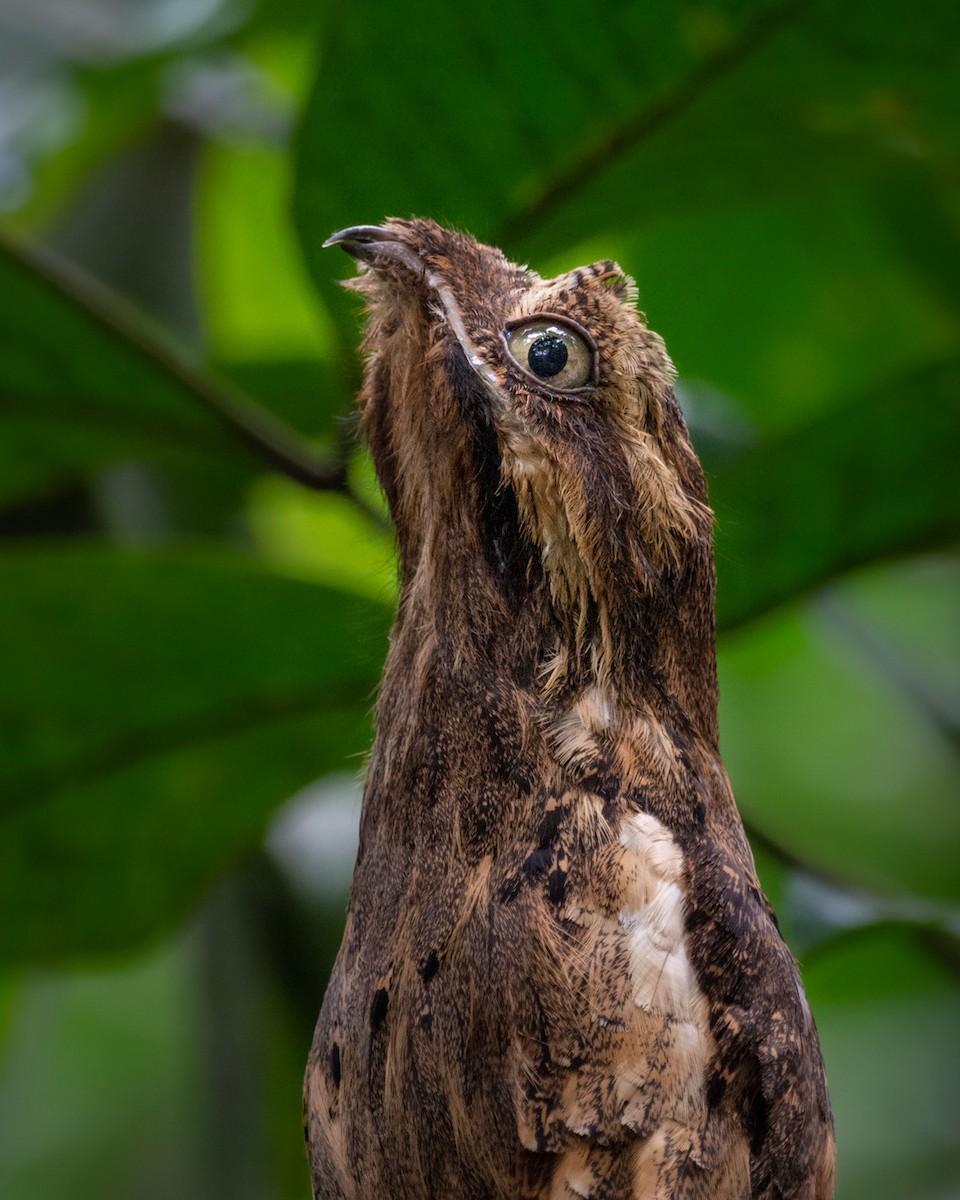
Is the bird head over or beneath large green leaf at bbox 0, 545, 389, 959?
beneath

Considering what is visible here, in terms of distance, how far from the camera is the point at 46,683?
156cm

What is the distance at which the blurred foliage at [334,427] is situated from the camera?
135 centimetres

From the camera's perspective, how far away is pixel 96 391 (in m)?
1.54

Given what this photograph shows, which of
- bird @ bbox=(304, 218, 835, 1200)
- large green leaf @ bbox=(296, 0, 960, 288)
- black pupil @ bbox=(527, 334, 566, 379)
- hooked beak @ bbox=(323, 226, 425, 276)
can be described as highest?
large green leaf @ bbox=(296, 0, 960, 288)

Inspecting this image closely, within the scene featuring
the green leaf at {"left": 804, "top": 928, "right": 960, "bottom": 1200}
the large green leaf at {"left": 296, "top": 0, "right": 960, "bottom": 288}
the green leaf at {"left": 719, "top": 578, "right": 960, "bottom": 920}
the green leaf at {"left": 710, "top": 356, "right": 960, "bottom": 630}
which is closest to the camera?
the large green leaf at {"left": 296, "top": 0, "right": 960, "bottom": 288}

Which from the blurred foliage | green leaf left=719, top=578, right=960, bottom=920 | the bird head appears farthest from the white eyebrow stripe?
green leaf left=719, top=578, right=960, bottom=920

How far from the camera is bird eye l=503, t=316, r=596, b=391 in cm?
75

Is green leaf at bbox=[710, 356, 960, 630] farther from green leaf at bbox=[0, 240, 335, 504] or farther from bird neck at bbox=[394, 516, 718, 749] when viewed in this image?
bird neck at bbox=[394, 516, 718, 749]

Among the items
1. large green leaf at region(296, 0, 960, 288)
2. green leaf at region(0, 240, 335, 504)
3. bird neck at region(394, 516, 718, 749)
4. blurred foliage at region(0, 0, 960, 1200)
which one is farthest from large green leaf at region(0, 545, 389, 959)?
bird neck at region(394, 516, 718, 749)

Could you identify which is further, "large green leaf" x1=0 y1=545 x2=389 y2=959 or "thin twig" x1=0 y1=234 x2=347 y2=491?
"large green leaf" x1=0 y1=545 x2=389 y2=959

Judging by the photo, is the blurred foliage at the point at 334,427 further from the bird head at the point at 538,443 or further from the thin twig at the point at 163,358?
the bird head at the point at 538,443

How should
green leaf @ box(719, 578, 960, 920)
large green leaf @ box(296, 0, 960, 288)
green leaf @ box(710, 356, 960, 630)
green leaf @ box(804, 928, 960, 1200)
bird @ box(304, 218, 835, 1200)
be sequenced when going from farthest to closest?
green leaf @ box(804, 928, 960, 1200), green leaf @ box(719, 578, 960, 920), green leaf @ box(710, 356, 960, 630), large green leaf @ box(296, 0, 960, 288), bird @ box(304, 218, 835, 1200)

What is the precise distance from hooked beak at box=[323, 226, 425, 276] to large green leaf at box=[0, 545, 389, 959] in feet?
2.45

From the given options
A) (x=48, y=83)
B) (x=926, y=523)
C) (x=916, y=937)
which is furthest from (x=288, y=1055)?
(x=48, y=83)
